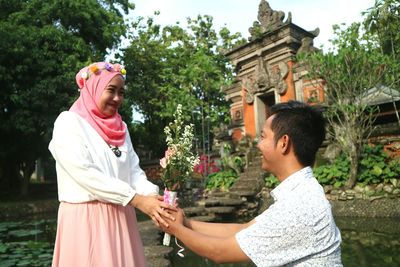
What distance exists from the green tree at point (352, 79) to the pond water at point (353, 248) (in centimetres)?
178

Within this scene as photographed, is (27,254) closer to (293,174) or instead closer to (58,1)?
(293,174)

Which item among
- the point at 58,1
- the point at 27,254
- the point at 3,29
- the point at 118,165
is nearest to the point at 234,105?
the point at 58,1

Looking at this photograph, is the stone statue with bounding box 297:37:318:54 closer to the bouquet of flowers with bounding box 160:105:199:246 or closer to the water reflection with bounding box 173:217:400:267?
the water reflection with bounding box 173:217:400:267

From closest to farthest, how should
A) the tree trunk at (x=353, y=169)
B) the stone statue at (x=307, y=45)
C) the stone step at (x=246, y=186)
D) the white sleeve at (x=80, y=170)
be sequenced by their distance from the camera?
1. the white sleeve at (x=80, y=170)
2. the tree trunk at (x=353, y=169)
3. the stone step at (x=246, y=186)
4. the stone statue at (x=307, y=45)

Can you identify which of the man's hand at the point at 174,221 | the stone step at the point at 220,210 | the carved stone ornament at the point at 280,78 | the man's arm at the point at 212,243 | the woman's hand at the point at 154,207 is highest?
the carved stone ornament at the point at 280,78

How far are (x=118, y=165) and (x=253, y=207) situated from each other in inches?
312

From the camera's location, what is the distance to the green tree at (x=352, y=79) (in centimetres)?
827

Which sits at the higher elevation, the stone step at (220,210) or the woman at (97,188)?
the woman at (97,188)

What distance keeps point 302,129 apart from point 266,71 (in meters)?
12.4

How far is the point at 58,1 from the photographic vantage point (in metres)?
14.5

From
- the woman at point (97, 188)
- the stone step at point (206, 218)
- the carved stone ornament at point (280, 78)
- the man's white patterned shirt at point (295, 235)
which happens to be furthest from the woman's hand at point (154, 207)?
the carved stone ornament at point (280, 78)

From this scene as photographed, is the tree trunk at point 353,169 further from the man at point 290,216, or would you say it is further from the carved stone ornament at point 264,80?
the man at point 290,216

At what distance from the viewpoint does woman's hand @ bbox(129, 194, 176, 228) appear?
1897 mm

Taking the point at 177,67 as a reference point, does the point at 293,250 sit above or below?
below
